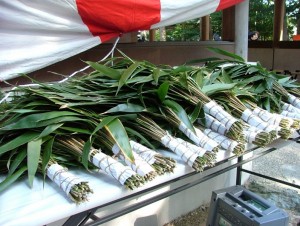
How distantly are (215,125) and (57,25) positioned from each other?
90 centimetres

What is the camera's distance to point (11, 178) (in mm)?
892

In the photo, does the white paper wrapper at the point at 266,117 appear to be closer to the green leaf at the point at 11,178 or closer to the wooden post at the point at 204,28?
the green leaf at the point at 11,178

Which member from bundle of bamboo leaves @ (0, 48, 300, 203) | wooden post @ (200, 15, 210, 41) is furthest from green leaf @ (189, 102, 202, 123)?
wooden post @ (200, 15, 210, 41)

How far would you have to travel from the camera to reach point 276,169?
348cm

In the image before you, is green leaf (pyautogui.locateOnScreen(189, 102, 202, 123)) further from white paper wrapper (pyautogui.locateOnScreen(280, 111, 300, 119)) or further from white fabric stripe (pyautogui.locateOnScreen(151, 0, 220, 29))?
white fabric stripe (pyautogui.locateOnScreen(151, 0, 220, 29))

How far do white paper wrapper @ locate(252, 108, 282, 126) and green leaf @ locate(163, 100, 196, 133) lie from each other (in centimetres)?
37

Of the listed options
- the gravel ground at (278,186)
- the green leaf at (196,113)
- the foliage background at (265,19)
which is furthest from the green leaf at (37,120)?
the foliage background at (265,19)

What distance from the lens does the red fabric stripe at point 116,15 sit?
5.23 ft

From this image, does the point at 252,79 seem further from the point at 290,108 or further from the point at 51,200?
the point at 51,200

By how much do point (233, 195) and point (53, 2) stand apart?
50.6 inches

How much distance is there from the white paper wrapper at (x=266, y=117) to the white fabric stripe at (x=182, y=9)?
2.64 ft

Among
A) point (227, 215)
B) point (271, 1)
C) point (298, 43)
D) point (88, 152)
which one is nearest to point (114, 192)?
point (88, 152)

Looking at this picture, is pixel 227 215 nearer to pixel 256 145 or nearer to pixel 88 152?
pixel 256 145

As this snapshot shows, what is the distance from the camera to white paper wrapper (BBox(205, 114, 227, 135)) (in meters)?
1.19
